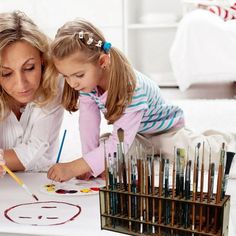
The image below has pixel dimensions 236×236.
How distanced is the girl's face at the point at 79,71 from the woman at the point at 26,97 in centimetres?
9

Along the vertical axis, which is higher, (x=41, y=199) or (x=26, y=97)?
(x=26, y=97)

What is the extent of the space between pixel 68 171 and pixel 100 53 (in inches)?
11.7

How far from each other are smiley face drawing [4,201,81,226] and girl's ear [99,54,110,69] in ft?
1.15

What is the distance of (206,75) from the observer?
2.76 meters

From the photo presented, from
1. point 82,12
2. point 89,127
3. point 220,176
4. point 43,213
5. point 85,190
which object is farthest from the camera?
point 82,12

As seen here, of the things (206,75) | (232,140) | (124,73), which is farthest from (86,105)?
(206,75)

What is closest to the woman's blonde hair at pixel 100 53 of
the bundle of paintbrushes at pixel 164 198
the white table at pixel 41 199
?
the white table at pixel 41 199

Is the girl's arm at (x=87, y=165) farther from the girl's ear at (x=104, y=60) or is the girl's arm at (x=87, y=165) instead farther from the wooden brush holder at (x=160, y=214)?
the wooden brush holder at (x=160, y=214)

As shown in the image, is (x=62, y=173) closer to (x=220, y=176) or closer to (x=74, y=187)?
(x=74, y=187)

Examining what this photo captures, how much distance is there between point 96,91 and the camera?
4.09 feet

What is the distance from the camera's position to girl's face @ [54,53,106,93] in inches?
43.6

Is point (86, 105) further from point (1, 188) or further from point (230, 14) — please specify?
point (230, 14)

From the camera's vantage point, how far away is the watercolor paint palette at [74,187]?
1.08 meters

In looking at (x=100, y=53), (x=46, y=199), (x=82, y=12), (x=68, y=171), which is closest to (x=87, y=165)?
(x=68, y=171)
